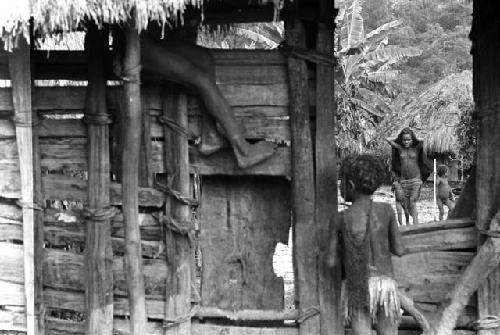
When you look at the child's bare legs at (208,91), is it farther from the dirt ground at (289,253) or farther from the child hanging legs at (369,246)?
the dirt ground at (289,253)

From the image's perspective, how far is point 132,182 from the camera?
410cm

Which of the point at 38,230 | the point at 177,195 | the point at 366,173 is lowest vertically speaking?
the point at 38,230

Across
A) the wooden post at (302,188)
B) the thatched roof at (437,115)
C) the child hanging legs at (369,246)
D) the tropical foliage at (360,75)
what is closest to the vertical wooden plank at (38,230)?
the wooden post at (302,188)

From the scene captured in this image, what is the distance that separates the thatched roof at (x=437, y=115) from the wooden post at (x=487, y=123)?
1434 centimetres

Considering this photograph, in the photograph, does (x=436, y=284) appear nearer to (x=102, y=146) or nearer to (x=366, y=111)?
(x=102, y=146)

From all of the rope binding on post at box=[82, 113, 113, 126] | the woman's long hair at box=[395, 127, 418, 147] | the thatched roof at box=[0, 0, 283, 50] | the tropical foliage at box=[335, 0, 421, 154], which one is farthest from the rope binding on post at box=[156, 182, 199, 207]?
the tropical foliage at box=[335, 0, 421, 154]

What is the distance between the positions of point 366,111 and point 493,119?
1611cm

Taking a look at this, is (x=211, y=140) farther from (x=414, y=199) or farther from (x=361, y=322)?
(x=414, y=199)

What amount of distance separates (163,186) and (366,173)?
4.35ft

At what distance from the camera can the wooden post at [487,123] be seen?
418 centimetres

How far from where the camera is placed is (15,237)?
Result: 438 centimetres

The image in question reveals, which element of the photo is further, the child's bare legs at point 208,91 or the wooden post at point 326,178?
the wooden post at point 326,178

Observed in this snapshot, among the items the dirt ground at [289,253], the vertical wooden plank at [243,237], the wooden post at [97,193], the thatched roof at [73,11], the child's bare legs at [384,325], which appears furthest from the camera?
the dirt ground at [289,253]

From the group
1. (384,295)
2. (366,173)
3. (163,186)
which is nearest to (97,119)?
(163,186)
